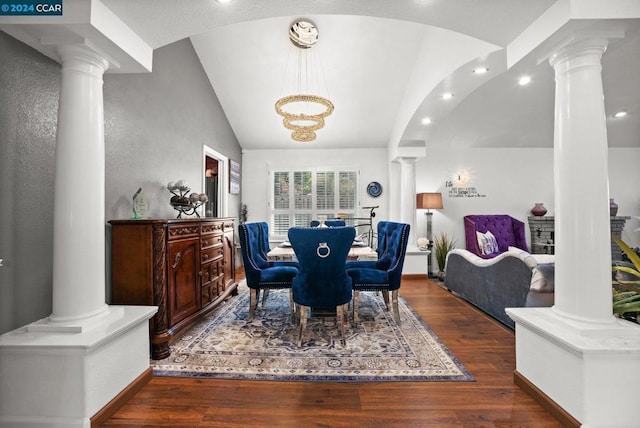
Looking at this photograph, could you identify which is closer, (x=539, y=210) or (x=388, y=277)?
(x=388, y=277)

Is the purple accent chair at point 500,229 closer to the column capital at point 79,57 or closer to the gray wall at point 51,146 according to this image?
the gray wall at point 51,146

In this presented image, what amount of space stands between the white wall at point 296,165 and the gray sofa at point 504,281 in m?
2.74

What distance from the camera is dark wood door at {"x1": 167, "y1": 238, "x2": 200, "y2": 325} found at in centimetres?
242

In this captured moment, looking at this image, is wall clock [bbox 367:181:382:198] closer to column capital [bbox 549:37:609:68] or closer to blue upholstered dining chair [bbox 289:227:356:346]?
blue upholstered dining chair [bbox 289:227:356:346]

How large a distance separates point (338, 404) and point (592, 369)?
1336 millimetres

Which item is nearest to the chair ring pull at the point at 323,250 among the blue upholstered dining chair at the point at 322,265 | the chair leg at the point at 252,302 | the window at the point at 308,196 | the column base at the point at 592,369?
the blue upholstered dining chair at the point at 322,265

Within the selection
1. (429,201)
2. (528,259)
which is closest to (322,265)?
(528,259)

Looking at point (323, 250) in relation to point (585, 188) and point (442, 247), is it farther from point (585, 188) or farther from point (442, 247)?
point (442, 247)

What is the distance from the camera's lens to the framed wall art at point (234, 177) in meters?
5.47

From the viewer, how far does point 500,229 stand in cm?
544

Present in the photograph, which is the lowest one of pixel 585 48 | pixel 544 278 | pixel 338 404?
pixel 338 404

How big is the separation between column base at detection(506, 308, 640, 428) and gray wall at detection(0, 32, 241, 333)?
2.90m

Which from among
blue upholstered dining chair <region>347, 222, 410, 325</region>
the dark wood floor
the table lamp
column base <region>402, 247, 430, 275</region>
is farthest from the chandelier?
the dark wood floor

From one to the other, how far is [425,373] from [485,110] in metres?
4.51
